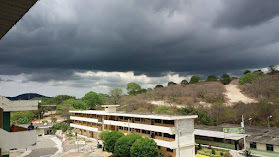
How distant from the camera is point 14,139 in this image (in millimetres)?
9641

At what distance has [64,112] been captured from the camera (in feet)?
233

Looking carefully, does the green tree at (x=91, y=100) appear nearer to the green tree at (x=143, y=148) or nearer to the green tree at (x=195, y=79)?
the green tree at (x=195, y=79)

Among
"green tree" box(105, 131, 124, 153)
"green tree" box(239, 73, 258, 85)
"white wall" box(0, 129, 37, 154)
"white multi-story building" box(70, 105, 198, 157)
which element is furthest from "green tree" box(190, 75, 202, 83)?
"white wall" box(0, 129, 37, 154)

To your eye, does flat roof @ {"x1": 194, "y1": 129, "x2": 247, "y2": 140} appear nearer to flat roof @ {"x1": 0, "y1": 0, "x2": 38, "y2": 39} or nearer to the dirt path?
flat roof @ {"x1": 0, "y1": 0, "x2": 38, "y2": 39}

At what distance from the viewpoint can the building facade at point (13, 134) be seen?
30.7 feet

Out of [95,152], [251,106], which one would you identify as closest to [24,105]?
[95,152]

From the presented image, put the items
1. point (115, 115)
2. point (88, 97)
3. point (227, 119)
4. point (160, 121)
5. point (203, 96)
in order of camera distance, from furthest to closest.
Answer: point (88, 97) < point (203, 96) < point (227, 119) < point (115, 115) < point (160, 121)

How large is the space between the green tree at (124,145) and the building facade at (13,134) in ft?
68.3

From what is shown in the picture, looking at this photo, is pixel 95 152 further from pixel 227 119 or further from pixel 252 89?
pixel 252 89

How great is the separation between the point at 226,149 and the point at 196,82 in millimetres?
73703

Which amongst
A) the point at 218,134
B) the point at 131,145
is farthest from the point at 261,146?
the point at 131,145

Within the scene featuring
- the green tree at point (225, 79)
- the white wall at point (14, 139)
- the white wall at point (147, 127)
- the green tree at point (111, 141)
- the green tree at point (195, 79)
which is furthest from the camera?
the green tree at point (195, 79)

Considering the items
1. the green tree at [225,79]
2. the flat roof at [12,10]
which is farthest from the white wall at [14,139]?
the green tree at [225,79]

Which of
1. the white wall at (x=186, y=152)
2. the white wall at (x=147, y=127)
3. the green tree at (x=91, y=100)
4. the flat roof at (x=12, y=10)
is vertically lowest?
the white wall at (x=186, y=152)
